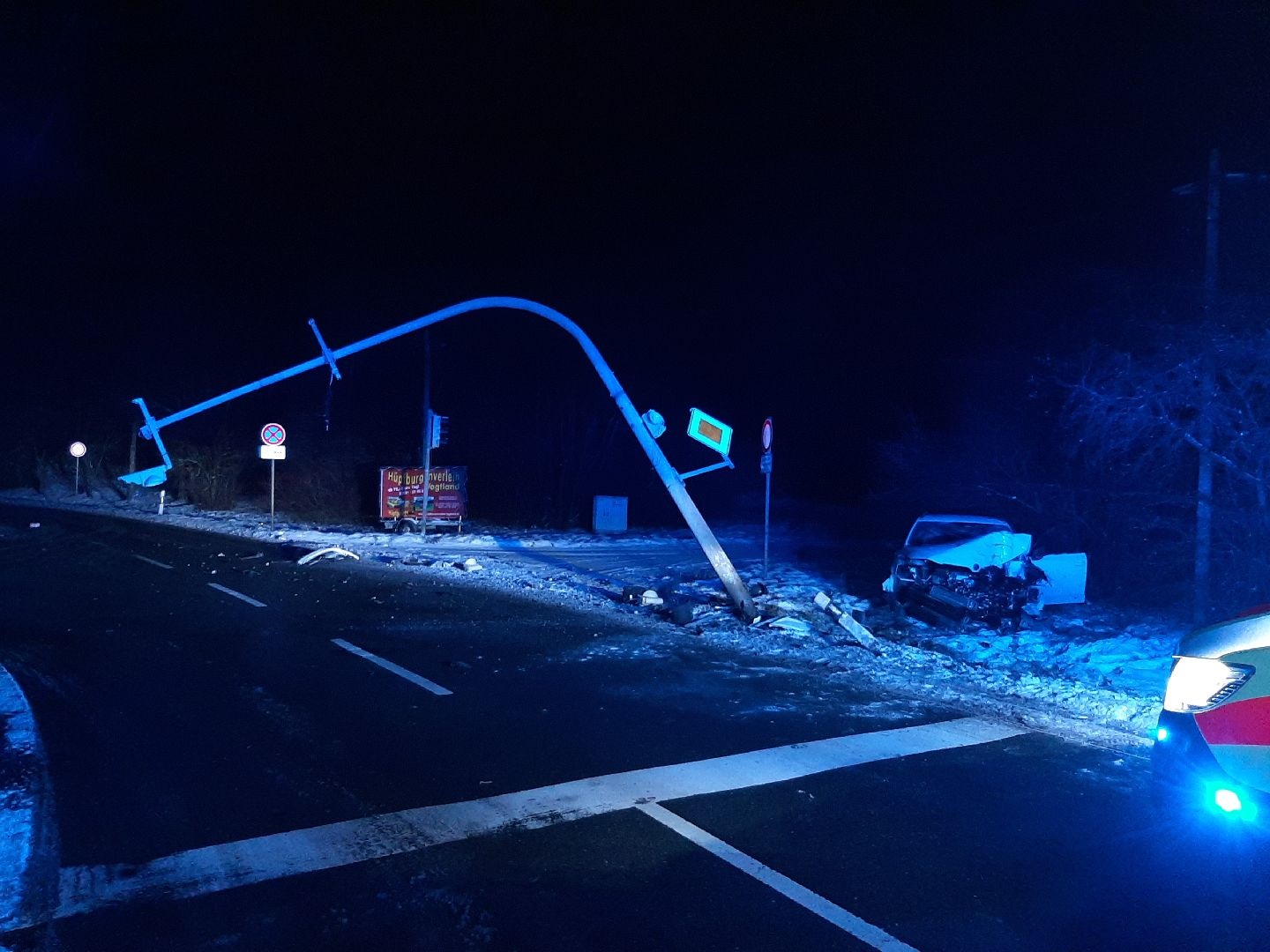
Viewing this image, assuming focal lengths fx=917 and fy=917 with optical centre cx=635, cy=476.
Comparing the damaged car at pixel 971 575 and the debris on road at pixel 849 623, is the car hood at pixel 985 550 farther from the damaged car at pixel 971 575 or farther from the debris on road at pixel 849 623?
the debris on road at pixel 849 623

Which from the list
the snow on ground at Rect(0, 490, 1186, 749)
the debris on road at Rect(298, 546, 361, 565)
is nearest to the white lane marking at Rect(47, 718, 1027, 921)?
the snow on ground at Rect(0, 490, 1186, 749)

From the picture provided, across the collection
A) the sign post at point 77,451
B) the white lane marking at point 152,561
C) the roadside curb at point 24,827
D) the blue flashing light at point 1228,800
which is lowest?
the roadside curb at point 24,827

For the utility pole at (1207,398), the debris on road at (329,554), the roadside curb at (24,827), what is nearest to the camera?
the roadside curb at (24,827)

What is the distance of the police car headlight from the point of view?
151 inches

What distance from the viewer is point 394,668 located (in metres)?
9.37

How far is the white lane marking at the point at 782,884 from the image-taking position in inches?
159

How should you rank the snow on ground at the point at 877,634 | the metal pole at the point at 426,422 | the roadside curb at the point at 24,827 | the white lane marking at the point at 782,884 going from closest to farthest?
the white lane marking at the point at 782,884 → the roadside curb at the point at 24,827 → the snow on ground at the point at 877,634 → the metal pole at the point at 426,422

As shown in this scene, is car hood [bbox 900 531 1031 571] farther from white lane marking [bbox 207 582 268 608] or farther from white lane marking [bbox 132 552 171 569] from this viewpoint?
white lane marking [bbox 132 552 171 569]

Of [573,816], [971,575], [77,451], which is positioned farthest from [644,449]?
[77,451]

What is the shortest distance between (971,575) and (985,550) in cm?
39

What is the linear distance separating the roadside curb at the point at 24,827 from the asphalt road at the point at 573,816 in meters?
0.11

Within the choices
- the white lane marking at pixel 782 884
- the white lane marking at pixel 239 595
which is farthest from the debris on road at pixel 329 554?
the white lane marking at pixel 782 884

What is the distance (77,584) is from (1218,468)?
1764cm

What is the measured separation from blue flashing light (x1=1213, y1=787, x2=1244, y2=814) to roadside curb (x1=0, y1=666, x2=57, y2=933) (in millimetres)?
5131
